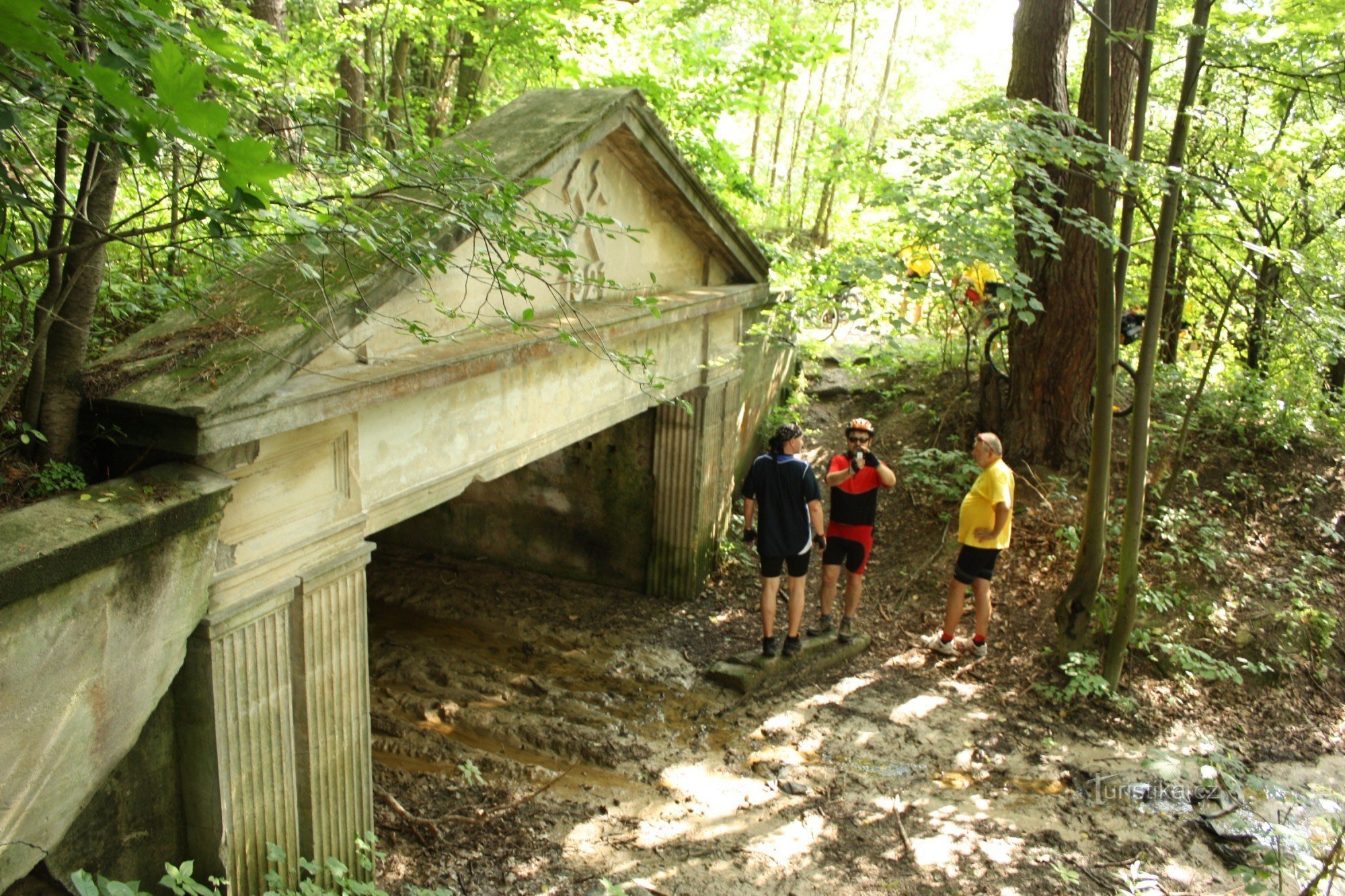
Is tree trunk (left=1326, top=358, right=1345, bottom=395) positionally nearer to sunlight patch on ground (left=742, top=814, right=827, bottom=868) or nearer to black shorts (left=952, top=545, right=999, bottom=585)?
black shorts (left=952, top=545, right=999, bottom=585)

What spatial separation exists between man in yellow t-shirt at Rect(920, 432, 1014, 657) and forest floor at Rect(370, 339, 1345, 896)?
0.29m

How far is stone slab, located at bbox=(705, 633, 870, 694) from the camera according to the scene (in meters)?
6.67

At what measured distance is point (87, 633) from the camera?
2.84 meters

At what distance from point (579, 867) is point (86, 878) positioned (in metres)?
2.69

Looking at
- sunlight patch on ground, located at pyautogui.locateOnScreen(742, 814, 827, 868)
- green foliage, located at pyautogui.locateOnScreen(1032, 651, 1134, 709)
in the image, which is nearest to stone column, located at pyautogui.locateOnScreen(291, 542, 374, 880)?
sunlight patch on ground, located at pyautogui.locateOnScreen(742, 814, 827, 868)

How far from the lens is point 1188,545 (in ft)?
25.6

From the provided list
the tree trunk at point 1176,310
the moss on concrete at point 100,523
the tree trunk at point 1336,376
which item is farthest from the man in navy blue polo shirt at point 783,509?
the tree trunk at point 1336,376

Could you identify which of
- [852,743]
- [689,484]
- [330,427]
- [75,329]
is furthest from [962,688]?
[75,329]

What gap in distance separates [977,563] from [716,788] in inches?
106

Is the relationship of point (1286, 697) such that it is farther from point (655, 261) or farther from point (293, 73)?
point (293, 73)

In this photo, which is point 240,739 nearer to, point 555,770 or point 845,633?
point 555,770

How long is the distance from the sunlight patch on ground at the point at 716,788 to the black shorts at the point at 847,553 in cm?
202

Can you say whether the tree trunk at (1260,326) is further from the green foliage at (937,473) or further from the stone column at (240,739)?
the stone column at (240,739)

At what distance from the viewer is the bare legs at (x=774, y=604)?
22.0ft
